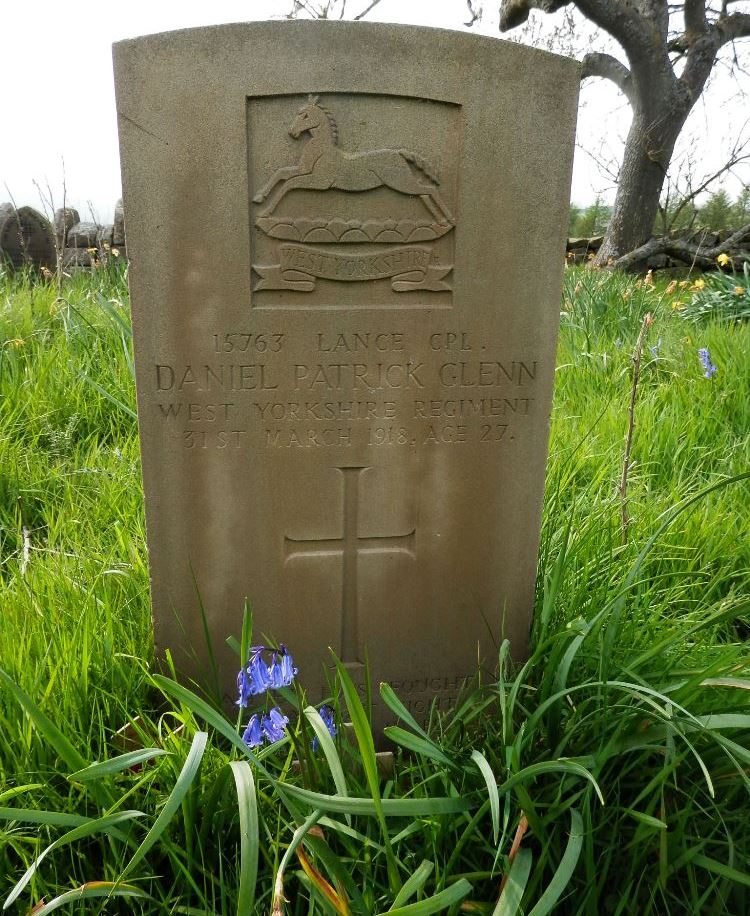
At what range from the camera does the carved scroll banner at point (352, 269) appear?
1662mm

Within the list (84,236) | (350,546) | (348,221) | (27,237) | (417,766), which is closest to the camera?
(417,766)

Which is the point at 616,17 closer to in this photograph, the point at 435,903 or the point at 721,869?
the point at 721,869

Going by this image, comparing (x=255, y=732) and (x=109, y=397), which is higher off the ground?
(x=109, y=397)

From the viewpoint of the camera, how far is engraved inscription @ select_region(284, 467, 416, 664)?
1887 millimetres

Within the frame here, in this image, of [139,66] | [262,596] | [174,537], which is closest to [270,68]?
[139,66]

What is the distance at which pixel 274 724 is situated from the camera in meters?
1.33

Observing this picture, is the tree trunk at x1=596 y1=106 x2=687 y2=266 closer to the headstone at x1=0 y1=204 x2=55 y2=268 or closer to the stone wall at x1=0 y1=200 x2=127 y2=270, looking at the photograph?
the stone wall at x1=0 y1=200 x2=127 y2=270

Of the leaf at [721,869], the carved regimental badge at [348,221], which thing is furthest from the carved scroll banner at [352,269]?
the leaf at [721,869]

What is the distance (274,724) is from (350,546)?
0.66 metres

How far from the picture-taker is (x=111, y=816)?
1304 mm

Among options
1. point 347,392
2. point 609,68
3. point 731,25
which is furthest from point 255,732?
point 731,25

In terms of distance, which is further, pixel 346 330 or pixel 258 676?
pixel 346 330

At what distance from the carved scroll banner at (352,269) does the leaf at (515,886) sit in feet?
3.93

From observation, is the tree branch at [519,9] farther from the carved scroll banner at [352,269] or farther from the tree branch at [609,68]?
the carved scroll banner at [352,269]
